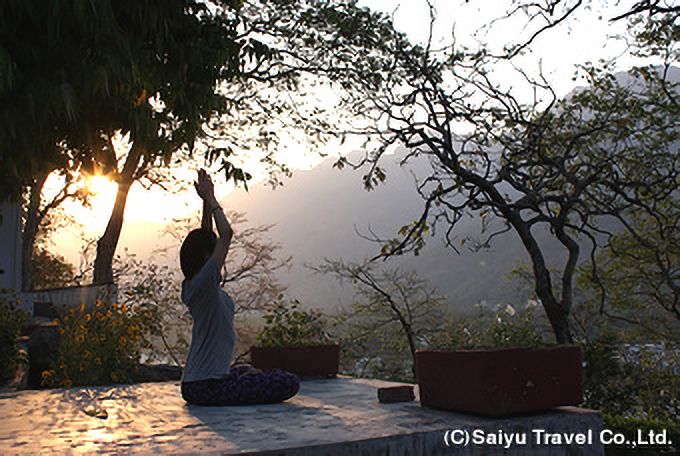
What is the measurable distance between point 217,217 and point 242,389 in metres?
1.46

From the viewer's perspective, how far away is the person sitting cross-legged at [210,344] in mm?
4840

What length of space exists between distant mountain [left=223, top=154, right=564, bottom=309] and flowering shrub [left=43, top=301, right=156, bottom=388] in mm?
71016

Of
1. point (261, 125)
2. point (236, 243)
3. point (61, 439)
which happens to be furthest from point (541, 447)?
point (236, 243)

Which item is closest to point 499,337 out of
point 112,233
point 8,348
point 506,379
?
point 506,379

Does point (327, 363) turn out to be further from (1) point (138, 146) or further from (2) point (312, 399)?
(1) point (138, 146)

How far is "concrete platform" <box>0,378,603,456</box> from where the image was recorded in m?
3.24

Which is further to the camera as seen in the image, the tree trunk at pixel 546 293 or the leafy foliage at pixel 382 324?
the leafy foliage at pixel 382 324

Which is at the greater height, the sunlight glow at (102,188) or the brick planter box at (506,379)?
the sunlight glow at (102,188)

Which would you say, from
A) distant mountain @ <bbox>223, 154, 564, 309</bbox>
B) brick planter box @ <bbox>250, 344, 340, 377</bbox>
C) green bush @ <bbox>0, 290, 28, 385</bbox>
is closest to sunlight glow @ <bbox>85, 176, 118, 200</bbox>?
green bush @ <bbox>0, 290, 28, 385</bbox>

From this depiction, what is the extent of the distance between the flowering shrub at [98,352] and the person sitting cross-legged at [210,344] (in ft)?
9.83

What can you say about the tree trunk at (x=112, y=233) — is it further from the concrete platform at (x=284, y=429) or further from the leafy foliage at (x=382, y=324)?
the concrete platform at (x=284, y=429)

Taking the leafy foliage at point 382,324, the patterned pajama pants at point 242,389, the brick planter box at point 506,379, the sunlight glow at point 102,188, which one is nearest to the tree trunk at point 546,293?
the brick planter box at point 506,379

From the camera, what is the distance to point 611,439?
906cm

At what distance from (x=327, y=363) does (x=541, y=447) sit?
3.82 m
